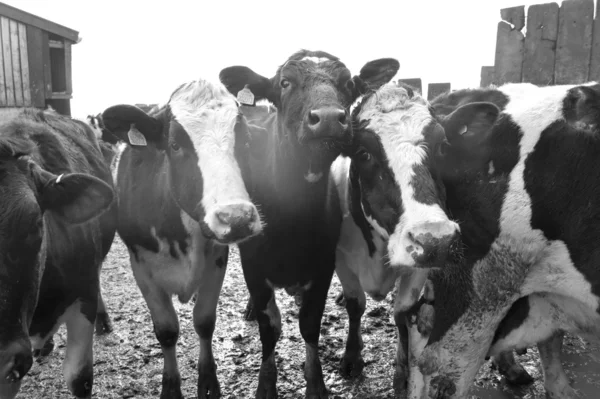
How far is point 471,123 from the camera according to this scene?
3230 mm

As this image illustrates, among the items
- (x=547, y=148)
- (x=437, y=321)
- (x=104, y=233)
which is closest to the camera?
(x=547, y=148)

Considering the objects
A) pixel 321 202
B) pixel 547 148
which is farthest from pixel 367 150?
pixel 547 148

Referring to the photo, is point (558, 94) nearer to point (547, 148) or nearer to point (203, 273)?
point (547, 148)

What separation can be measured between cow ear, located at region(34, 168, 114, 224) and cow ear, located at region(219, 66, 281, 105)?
4.85ft

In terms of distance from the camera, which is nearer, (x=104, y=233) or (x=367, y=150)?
(x=367, y=150)

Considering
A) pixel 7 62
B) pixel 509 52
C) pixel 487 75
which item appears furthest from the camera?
pixel 7 62

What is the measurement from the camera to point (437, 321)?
3.14 m

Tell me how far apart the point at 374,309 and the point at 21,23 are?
32.2 feet

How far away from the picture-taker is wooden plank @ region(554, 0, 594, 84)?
19.8 feet

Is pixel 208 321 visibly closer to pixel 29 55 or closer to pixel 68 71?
pixel 29 55

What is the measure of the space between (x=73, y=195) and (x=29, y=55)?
9.75 metres

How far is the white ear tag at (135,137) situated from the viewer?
3490mm

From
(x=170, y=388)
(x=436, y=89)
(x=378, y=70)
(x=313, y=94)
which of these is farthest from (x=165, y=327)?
(x=436, y=89)

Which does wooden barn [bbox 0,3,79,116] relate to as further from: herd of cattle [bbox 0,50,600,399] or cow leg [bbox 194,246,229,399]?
cow leg [bbox 194,246,229,399]
